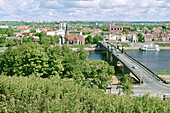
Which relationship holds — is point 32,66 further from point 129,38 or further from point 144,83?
point 129,38

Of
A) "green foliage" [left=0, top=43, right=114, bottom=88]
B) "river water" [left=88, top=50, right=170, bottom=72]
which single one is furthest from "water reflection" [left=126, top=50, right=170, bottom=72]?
"green foliage" [left=0, top=43, right=114, bottom=88]

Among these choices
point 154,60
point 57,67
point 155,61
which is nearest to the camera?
point 57,67

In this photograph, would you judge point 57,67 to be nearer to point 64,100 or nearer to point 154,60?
point 64,100

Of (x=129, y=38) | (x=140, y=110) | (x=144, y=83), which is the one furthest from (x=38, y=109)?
(x=129, y=38)

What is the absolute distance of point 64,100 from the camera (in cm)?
1049

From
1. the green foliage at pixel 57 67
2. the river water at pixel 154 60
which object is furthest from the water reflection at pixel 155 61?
the green foliage at pixel 57 67

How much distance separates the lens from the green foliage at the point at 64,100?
9.65 meters

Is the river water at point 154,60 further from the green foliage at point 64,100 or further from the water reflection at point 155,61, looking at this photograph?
the green foliage at point 64,100

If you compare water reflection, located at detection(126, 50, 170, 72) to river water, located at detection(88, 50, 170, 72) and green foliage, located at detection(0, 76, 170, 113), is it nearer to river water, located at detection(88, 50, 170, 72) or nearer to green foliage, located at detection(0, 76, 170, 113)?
river water, located at detection(88, 50, 170, 72)

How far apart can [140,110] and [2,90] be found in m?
8.81

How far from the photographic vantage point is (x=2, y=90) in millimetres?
12695

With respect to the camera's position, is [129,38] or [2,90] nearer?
[2,90]

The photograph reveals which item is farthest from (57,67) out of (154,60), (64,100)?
(154,60)

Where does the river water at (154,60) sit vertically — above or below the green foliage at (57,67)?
below
